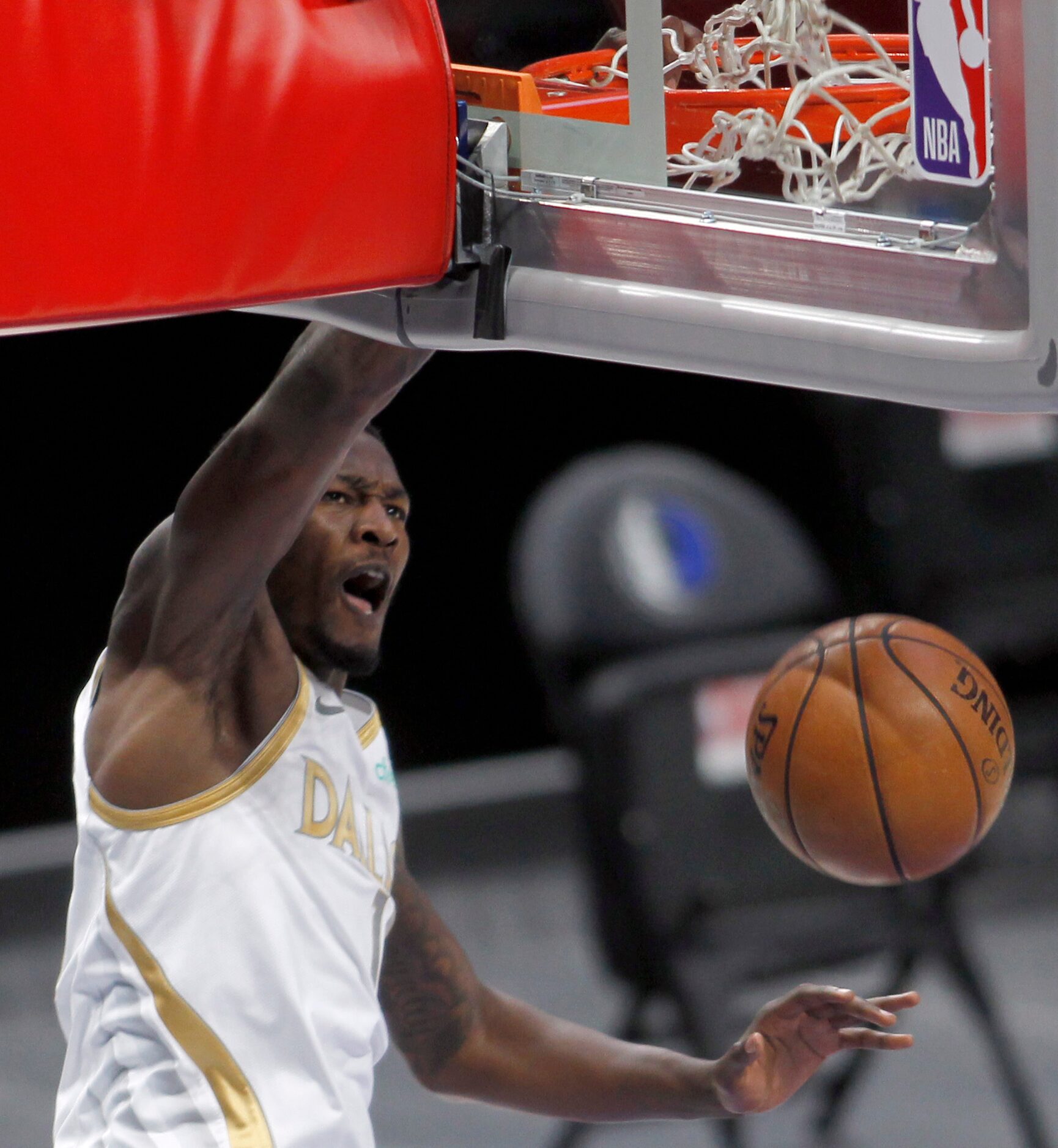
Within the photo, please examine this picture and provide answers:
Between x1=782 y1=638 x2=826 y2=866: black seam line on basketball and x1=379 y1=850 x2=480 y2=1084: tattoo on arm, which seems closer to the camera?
x1=782 y1=638 x2=826 y2=866: black seam line on basketball

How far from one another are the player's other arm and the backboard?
3.37ft

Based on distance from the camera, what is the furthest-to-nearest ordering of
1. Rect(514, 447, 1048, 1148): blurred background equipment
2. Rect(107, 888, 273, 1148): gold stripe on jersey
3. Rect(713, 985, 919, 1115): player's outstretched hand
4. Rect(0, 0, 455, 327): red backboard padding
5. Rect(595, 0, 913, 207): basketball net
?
Rect(514, 447, 1048, 1148): blurred background equipment → Rect(713, 985, 919, 1115): player's outstretched hand → Rect(107, 888, 273, 1148): gold stripe on jersey → Rect(595, 0, 913, 207): basketball net → Rect(0, 0, 455, 327): red backboard padding

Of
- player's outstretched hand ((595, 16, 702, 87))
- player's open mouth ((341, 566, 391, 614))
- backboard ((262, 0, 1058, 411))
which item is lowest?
player's open mouth ((341, 566, 391, 614))

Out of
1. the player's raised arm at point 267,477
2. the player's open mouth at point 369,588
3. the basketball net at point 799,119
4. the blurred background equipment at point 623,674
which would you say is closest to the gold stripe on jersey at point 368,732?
the player's open mouth at point 369,588

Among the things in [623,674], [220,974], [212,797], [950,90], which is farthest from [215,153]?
[623,674]

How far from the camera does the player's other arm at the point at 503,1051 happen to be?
2229 millimetres

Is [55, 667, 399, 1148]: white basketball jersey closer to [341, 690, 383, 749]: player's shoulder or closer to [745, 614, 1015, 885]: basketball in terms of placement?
[341, 690, 383, 749]: player's shoulder

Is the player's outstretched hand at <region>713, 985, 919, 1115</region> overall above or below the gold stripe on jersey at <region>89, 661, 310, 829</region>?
below

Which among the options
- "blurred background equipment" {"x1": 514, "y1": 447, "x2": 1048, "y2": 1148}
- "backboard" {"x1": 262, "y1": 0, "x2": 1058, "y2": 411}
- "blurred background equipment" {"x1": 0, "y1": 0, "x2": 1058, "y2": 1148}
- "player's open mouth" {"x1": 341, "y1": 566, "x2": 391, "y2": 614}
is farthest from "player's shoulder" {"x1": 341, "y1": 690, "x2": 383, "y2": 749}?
"blurred background equipment" {"x1": 0, "y1": 0, "x2": 1058, "y2": 1148}

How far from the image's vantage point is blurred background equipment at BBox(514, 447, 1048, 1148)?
474cm

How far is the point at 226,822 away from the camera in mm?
1911

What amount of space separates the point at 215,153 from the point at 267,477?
473mm

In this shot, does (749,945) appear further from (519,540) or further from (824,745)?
(824,745)

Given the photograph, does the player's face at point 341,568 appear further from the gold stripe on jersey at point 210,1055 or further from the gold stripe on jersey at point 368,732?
the gold stripe on jersey at point 210,1055
